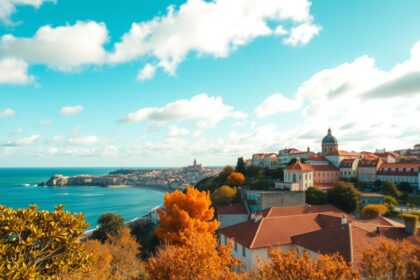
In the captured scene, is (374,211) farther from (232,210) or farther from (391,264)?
(391,264)

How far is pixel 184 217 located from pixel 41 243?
73.5 feet

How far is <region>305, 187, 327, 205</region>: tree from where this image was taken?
5075cm

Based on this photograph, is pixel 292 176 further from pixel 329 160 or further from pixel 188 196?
pixel 188 196

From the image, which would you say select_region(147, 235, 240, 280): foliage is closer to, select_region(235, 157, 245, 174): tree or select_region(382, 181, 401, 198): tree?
select_region(382, 181, 401, 198): tree

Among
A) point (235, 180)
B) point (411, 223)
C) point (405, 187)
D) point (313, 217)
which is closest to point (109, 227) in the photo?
point (313, 217)

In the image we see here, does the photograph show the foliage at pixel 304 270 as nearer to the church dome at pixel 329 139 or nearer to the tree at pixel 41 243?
the tree at pixel 41 243

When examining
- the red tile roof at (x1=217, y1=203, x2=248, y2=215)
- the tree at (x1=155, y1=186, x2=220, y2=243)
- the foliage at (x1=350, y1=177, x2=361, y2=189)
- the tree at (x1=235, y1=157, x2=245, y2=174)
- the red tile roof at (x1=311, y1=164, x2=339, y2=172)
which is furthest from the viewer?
the tree at (x1=235, y1=157, x2=245, y2=174)

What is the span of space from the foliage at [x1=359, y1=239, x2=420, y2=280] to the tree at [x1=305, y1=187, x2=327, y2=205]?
129 ft

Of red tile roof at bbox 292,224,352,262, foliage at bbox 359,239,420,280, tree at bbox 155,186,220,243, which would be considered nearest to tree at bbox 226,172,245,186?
tree at bbox 155,186,220,243

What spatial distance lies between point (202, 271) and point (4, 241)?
18.0 feet

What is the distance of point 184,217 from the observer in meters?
30.5

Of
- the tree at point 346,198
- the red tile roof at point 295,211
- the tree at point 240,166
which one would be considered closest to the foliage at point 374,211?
the red tile roof at point 295,211

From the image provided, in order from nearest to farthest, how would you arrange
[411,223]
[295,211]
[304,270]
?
[304,270] → [411,223] → [295,211]

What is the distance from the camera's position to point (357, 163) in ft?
240
